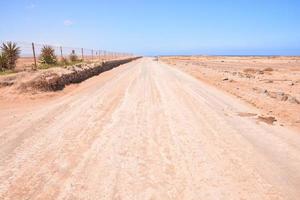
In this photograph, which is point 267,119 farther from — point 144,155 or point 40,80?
point 40,80

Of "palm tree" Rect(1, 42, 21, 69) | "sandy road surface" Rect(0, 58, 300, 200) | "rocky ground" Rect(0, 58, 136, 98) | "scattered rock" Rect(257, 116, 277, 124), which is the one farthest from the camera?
"palm tree" Rect(1, 42, 21, 69)

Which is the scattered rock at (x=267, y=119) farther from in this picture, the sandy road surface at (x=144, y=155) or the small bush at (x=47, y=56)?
the small bush at (x=47, y=56)

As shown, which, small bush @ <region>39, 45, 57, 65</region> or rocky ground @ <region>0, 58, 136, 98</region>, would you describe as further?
small bush @ <region>39, 45, 57, 65</region>

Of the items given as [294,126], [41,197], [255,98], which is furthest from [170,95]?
[41,197]

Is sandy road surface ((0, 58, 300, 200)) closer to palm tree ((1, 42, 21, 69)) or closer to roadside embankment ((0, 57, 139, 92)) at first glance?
roadside embankment ((0, 57, 139, 92))

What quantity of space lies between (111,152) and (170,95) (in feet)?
23.9

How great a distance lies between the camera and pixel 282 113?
9844mm

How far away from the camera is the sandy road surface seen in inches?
168

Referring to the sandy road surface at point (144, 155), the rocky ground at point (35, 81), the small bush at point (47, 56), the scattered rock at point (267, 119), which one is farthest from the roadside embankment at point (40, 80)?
the scattered rock at point (267, 119)

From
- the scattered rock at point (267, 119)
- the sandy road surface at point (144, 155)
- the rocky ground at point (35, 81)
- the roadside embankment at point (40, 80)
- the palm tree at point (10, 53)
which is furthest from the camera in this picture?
the palm tree at point (10, 53)

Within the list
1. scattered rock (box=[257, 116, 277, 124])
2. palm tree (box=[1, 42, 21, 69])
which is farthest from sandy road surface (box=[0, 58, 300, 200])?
palm tree (box=[1, 42, 21, 69])

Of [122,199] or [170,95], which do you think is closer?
[122,199]

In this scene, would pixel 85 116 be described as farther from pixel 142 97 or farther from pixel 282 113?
pixel 282 113

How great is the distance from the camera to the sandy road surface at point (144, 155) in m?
4.27
